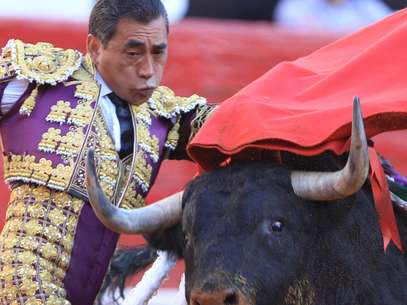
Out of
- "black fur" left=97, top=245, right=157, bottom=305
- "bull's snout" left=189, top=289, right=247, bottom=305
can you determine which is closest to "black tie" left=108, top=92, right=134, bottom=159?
"black fur" left=97, top=245, right=157, bottom=305

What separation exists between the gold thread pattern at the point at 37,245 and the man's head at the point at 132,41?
0.39 metres

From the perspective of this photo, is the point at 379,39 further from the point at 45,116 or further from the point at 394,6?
the point at 394,6

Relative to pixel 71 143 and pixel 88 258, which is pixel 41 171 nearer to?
pixel 71 143

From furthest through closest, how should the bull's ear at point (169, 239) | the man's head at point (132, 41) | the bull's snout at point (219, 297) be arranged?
the man's head at point (132, 41) → the bull's ear at point (169, 239) → the bull's snout at point (219, 297)

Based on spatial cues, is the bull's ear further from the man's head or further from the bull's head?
the man's head

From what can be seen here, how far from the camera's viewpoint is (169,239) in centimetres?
419

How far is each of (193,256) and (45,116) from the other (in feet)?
2.52

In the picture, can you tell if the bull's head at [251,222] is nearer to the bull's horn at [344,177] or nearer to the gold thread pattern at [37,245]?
the bull's horn at [344,177]

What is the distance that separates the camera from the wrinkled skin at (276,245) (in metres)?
3.64

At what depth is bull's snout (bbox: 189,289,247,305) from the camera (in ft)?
11.6

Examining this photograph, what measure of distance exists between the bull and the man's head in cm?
42

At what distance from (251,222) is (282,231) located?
0.29 ft

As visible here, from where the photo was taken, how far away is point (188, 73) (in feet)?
22.8

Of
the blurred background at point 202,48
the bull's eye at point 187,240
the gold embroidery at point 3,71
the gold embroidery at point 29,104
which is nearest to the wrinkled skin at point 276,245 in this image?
the bull's eye at point 187,240
